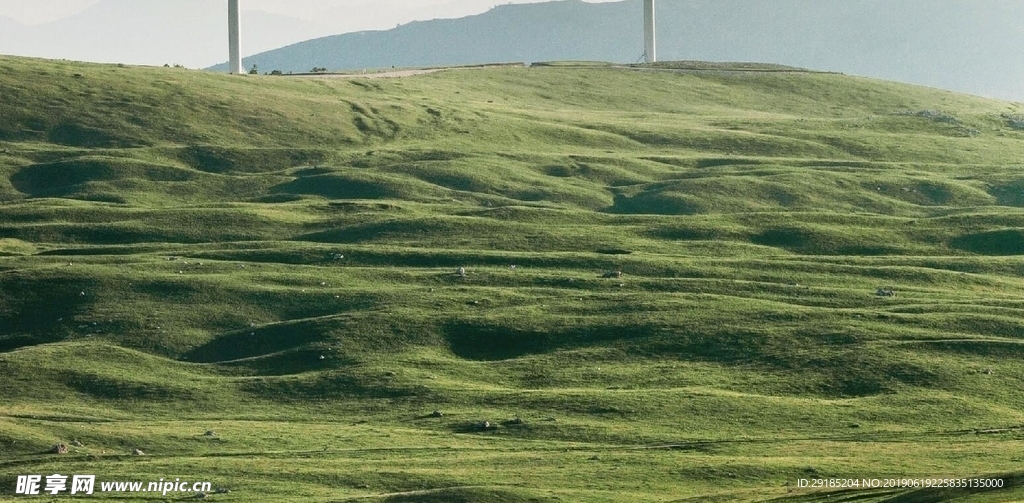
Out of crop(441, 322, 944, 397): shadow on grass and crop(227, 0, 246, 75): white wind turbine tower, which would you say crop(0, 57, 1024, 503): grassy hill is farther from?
crop(227, 0, 246, 75): white wind turbine tower

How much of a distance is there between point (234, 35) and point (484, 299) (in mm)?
89234

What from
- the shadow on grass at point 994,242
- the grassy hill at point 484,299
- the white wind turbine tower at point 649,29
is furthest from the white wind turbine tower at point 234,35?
the shadow on grass at point 994,242

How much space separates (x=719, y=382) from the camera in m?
68.8

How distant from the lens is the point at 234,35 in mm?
162375

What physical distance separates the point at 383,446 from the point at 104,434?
1065 cm

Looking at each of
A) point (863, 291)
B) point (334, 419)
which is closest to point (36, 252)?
point (334, 419)

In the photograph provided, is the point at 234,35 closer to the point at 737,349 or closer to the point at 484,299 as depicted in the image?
the point at 484,299

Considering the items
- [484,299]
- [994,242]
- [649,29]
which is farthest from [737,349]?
[649,29]

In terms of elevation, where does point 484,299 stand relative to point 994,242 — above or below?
below

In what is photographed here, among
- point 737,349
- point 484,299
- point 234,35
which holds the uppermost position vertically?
point 234,35

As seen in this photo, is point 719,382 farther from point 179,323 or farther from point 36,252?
point 36,252

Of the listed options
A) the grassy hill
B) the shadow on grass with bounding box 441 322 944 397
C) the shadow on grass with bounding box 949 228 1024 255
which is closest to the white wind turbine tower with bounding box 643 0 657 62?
the grassy hill

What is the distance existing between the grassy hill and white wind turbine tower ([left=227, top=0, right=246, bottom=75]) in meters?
13.6

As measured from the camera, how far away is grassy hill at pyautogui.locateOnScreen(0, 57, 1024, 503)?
56.8 meters
